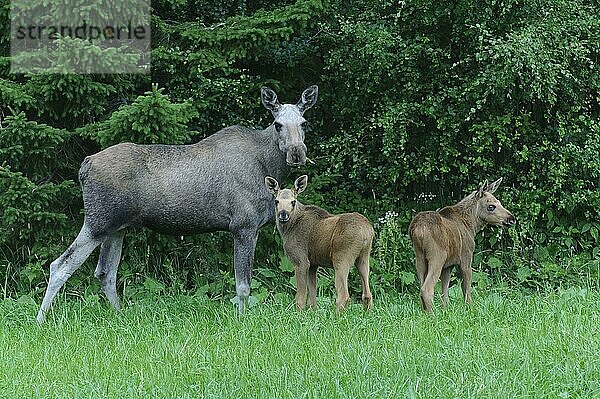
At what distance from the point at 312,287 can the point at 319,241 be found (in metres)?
0.60

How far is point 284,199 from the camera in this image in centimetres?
982

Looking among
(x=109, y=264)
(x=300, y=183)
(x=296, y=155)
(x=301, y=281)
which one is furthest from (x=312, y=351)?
(x=109, y=264)

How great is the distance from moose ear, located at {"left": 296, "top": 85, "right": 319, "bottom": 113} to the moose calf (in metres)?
1.01

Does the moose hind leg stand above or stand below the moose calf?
below

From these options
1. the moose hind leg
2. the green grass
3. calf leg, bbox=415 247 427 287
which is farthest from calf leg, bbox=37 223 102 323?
calf leg, bbox=415 247 427 287

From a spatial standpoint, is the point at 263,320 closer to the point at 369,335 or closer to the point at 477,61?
the point at 369,335

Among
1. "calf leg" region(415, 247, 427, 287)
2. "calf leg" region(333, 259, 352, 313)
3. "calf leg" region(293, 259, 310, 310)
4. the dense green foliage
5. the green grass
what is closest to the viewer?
the green grass

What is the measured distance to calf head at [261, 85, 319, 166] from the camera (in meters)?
10.2

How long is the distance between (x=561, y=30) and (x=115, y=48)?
5.22 metres

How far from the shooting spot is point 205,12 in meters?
13.1

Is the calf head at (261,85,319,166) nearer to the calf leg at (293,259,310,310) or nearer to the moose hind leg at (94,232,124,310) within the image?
the calf leg at (293,259,310,310)

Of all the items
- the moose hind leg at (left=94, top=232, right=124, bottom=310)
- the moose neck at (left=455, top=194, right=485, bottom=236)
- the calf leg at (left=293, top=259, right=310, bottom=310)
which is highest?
the moose neck at (left=455, top=194, right=485, bottom=236)

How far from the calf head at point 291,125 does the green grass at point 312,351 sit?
63.5 inches

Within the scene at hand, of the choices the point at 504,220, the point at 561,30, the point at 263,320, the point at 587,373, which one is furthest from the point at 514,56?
the point at 587,373
